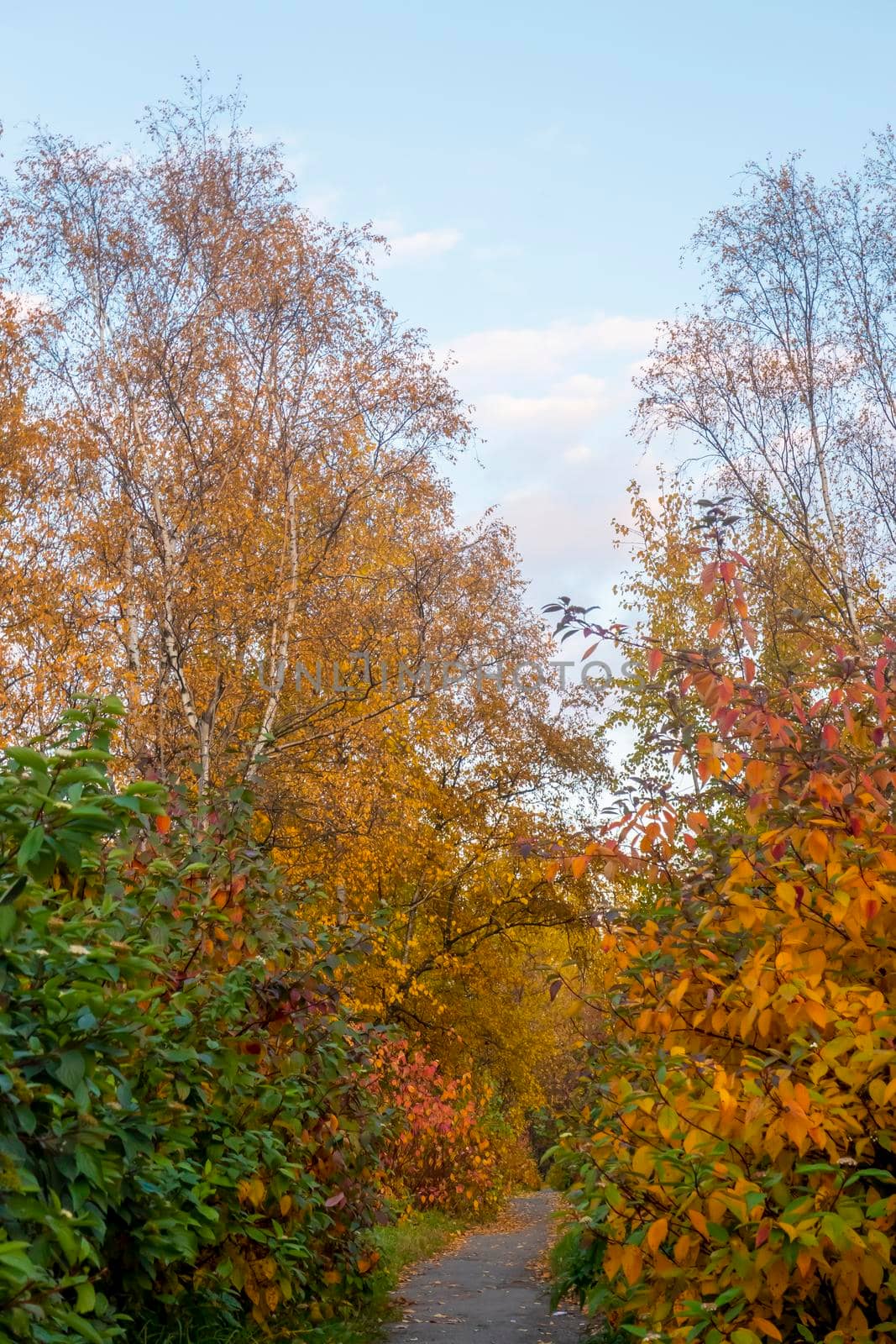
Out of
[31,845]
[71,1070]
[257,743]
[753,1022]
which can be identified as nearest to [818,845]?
[753,1022]

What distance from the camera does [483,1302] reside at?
7.78m

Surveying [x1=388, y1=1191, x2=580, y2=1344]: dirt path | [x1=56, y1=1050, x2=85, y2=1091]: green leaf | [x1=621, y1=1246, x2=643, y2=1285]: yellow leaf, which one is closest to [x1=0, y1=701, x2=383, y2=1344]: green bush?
[x1=56, y1=1050, x2=85, y2=1091]: green leaf

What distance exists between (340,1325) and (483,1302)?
6.99 ft

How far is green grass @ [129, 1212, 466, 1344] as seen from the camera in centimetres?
458

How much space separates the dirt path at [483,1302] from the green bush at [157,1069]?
22.7 inches

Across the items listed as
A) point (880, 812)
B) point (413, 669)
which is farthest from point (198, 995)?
point (413, 669)

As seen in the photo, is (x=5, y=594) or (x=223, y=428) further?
(x=223, y=428)

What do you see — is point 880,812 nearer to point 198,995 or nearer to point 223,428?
point 198,995

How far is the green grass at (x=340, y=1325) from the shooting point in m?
4.58

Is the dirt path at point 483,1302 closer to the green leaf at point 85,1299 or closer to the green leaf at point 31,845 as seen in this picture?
the green leaf at point 85,1299

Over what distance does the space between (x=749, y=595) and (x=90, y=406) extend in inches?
419

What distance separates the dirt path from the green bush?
58 cm

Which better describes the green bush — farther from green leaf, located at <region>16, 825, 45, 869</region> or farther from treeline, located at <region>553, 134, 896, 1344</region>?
treeline, located at <region>553, 134, 896, 1344</region>

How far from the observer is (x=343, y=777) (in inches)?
585
